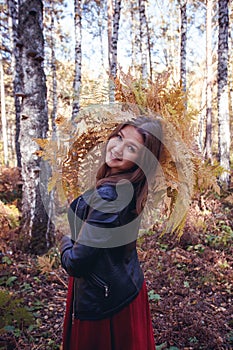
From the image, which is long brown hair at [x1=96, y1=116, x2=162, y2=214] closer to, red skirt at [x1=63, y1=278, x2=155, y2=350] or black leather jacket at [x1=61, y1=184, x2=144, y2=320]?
black leather jacket at [x1=61, y1=184, x2=144, y2=320]

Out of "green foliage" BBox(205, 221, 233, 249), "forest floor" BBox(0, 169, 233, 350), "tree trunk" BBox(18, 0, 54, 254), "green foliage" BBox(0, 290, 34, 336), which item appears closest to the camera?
"green foliage" BBox(0, 290, 34, 336)

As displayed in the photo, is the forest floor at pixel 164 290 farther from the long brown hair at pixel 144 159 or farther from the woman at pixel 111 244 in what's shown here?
the long brown hair at pixel 144 159

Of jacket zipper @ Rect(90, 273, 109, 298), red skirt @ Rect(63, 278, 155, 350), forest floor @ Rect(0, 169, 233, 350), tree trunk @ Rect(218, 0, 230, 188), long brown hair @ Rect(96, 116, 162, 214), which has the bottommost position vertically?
forest floor @ Rect(0, 169, 233, 350)

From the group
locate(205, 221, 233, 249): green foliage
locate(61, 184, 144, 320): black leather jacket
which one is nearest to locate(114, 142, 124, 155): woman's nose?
locate(61, 184, 144, 320): black leather jacket

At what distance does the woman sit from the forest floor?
1.54 metres

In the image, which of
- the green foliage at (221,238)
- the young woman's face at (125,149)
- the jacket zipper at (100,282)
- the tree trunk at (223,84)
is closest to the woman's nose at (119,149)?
the young woman's face at (125,149)

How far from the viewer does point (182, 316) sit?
359 cm

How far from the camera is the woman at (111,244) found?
5.04ft

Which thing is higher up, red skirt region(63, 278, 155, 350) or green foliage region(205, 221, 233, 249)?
red skirt region(63, 278, 155, 350)

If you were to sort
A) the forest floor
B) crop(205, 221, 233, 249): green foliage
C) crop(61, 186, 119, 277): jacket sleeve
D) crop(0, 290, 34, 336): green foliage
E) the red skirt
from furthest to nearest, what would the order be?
1. crop(205, 221, 233, 249): green foliage
2. the forest floor
3. crop(0, 290, 34, 336): green foliage
4. the red skirt
5. crop(61, 186, 119, 277): jacket sleeve

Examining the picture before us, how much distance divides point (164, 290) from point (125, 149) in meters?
3.32

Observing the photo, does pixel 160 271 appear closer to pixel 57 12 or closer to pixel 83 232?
pixel 83 232

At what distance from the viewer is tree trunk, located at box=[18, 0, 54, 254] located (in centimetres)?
486

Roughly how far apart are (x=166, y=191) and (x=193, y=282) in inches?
129
